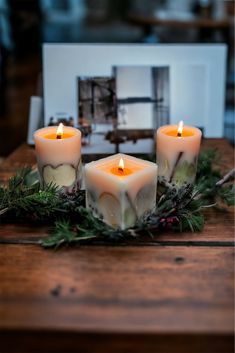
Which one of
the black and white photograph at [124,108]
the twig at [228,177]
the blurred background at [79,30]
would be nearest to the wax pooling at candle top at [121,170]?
the twig at [228,177]

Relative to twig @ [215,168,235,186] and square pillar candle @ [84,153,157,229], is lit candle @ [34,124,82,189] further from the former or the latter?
twig @ [215,168,235,186]

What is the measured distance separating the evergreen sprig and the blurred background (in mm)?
488

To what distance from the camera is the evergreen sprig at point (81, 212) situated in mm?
574

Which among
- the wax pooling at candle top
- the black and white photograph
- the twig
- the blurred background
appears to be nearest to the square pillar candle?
the wax pooling at candle top

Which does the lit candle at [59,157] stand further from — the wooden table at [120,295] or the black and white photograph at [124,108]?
the black and white photograph at [124,108]

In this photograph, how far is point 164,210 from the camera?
605mm

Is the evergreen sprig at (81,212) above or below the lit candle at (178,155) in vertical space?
below

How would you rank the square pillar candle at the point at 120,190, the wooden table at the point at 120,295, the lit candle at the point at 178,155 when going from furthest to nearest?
the lit candle at the point at 178,155 → the square pillar candle at the point at 120,190 → the wooden table at the point at 120,295

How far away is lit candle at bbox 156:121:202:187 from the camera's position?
0.66 metres

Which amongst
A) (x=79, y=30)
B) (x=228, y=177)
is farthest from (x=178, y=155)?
(x=79, y=30)

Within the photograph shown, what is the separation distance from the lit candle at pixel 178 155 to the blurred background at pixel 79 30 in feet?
1.61

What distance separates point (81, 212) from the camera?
0.60 meters

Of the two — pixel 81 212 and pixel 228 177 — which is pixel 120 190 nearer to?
pixel 81 212

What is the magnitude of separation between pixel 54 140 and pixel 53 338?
297 millimetres
